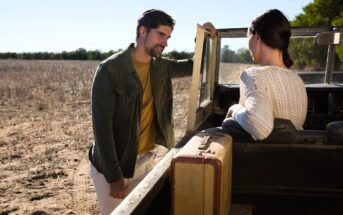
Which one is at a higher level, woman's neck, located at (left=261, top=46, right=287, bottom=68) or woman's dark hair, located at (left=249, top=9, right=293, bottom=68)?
woman's dark hair, located at (left=249, top=9, right=293, bottom=68)

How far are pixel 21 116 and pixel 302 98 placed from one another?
35.4 feet

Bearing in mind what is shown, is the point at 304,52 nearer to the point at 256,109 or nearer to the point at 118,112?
the point at 118,112

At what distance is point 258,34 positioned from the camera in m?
2.21

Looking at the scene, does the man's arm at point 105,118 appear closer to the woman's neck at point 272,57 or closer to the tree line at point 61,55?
the woman's neck at point 272,57

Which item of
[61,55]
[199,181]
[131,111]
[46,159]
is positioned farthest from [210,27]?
[61,55]

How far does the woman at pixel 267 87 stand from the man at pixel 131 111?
2.37 feet

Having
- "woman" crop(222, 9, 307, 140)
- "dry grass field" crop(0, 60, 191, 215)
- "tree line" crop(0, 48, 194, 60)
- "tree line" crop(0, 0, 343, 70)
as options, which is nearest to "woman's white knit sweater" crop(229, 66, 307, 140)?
"woman" crop(222, 9, 307, 140)

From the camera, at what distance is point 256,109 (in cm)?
203

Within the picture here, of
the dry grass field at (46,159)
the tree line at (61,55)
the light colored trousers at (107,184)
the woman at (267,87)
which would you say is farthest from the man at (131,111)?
the tree line at (61,55)

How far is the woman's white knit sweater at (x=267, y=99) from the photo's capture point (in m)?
2.04

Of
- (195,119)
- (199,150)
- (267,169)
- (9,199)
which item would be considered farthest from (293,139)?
(9,199)

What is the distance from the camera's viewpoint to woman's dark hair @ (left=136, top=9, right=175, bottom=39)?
2.88 meters

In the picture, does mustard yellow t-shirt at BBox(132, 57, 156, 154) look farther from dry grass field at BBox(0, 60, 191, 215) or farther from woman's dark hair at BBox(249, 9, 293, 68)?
dry grass field at BBox(0, 60, 191, 215)

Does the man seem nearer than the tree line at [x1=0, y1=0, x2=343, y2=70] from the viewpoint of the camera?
Yes
